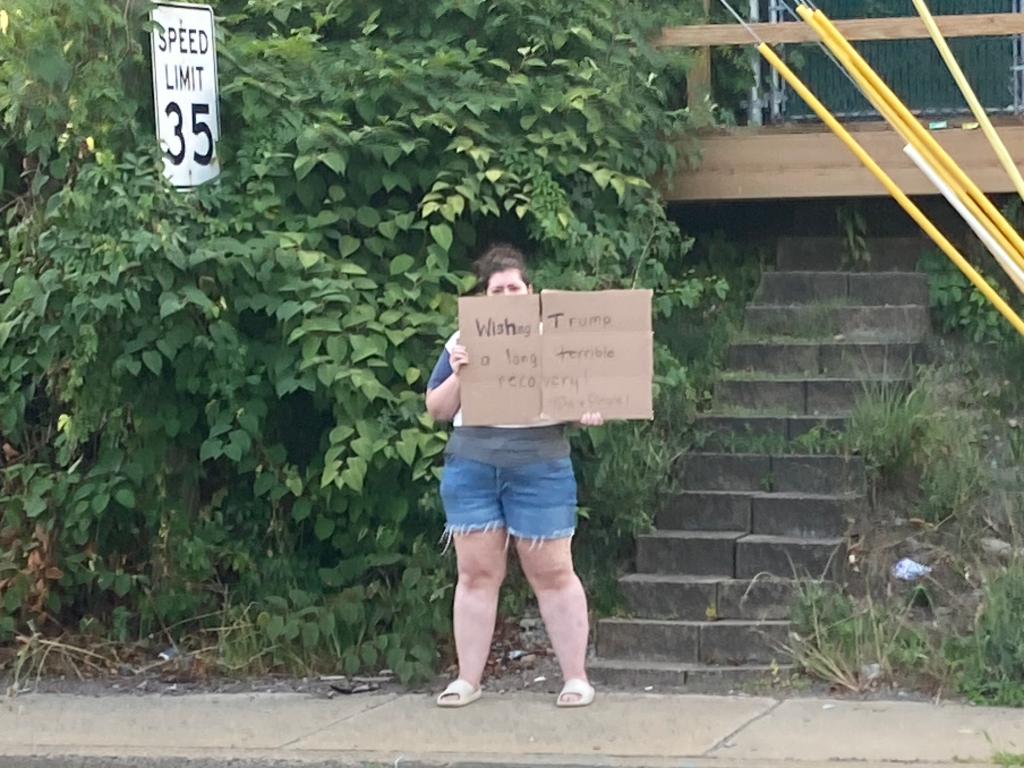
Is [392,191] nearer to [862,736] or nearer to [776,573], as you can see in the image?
[776,573]

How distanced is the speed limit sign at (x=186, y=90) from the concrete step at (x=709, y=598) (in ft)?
8.24

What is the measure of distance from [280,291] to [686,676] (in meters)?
2.25

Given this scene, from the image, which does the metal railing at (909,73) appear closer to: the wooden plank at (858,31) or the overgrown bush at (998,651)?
the wooden plank at (858,31)

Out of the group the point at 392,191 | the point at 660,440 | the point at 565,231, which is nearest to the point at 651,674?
the point at 660,440

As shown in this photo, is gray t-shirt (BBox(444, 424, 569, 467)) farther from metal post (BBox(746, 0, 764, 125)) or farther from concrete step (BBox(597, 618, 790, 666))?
metal post (BBox(746, 0, 764, 125))

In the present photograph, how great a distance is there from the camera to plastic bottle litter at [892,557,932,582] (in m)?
7.14

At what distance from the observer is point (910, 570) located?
7.16 metres

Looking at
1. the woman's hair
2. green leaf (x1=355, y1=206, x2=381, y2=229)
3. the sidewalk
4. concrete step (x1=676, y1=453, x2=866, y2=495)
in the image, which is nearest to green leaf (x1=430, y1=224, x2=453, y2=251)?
green leaf (x1=355, y1=206, x2=381, y2=229)

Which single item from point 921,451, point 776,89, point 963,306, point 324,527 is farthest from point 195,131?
point 963,306

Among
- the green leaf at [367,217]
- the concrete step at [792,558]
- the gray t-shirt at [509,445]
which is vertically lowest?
the concrete step at [792,558]

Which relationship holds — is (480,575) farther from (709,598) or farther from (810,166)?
(810,166)

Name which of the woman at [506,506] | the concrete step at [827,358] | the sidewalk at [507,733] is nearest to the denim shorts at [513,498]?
the woman at [506,506]

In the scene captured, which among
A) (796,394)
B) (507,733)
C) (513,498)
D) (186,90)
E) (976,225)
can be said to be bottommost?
(507,733)

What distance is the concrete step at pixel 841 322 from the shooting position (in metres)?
8.41
